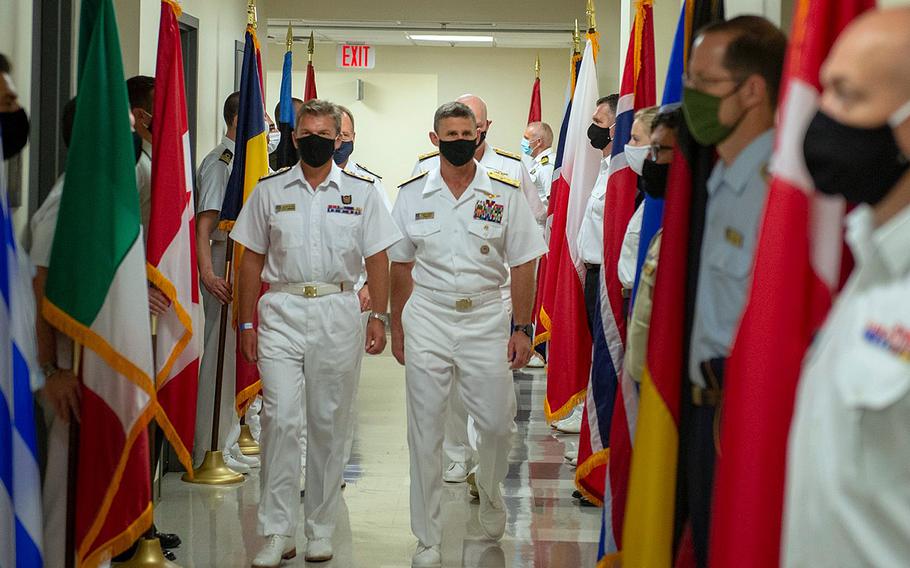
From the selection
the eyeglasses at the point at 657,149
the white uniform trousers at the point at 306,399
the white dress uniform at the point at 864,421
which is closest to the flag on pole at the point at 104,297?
the white uniform trousers at the point at 306,399

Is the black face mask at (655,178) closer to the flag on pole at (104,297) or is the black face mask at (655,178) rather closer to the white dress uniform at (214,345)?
the flag on pole at (104,297)

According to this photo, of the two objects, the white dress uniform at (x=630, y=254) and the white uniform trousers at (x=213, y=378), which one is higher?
the white dress uniform at (x=630, y=254)

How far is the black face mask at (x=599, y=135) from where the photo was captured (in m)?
5.96

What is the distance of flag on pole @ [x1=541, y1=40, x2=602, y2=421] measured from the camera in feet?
18.5

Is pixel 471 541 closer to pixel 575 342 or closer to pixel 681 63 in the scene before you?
pixel 575 342

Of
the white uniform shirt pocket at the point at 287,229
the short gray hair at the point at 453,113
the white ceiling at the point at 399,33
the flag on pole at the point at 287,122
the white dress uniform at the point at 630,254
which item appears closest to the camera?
the white dress uniform at the point at 630,254

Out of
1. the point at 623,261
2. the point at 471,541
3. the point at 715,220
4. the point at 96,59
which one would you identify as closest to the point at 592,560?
the point at 471,541

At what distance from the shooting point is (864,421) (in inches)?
58.9

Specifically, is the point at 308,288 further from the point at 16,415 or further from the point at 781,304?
the point at 781,304

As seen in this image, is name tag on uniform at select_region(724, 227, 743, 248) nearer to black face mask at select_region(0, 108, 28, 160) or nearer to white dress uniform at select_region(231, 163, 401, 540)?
black face mask at select_region(0, 108, 28, 160)

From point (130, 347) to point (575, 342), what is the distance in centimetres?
270

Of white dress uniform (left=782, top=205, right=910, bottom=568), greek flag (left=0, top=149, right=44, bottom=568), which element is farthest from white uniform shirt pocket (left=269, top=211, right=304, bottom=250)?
white dress uniform (left=782, top=205, right=910, bottom=568)

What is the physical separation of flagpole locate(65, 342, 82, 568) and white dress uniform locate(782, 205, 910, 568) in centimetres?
250

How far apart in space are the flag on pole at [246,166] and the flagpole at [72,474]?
2025 mm
